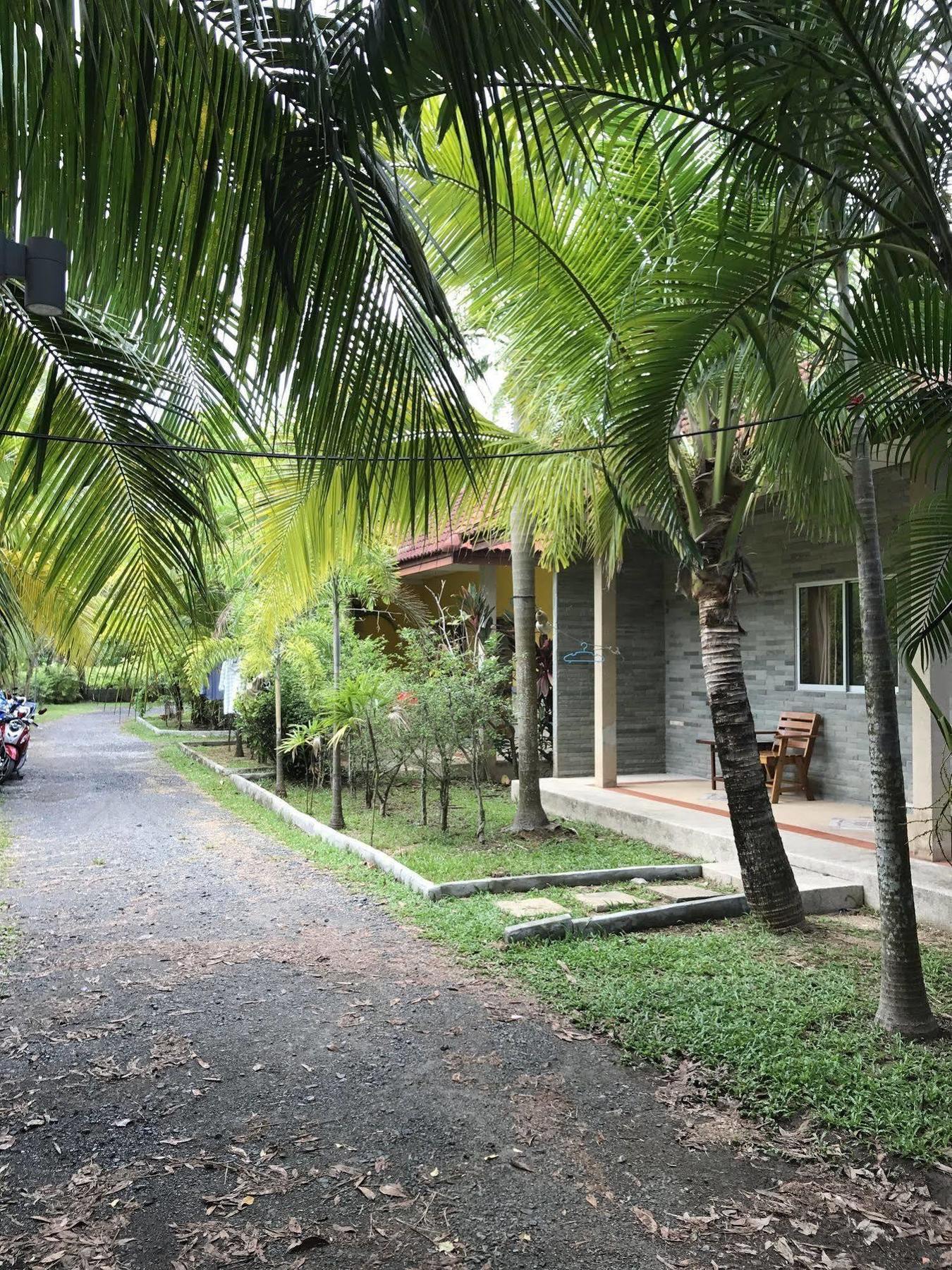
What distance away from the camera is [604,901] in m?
7.09

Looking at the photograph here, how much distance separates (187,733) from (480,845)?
17.9 m

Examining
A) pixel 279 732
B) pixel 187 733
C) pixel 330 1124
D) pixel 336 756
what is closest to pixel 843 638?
pixel 336 756

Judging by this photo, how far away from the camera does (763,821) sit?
21.4 feet

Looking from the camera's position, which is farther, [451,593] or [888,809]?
[451,593]

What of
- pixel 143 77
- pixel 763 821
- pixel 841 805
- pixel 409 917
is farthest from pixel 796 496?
pixel 143 77

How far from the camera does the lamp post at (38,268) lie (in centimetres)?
236

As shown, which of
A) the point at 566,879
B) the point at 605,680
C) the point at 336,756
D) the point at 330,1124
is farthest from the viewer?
the point at 605,680

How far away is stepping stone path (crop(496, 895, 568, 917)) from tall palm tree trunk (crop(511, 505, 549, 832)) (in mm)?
2690

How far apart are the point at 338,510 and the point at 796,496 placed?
316cm

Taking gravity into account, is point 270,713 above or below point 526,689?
below

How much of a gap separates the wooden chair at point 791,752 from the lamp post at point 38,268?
917 centimetres

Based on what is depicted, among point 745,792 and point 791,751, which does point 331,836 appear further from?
point 791,751

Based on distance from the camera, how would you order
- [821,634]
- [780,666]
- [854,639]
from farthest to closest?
[780,666] < [821,634] < [854,639]

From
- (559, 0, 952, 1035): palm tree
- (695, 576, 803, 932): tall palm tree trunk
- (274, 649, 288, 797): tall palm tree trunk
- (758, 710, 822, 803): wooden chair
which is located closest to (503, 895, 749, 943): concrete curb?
(695, 576, 803, 932): tall palm tree trunk
